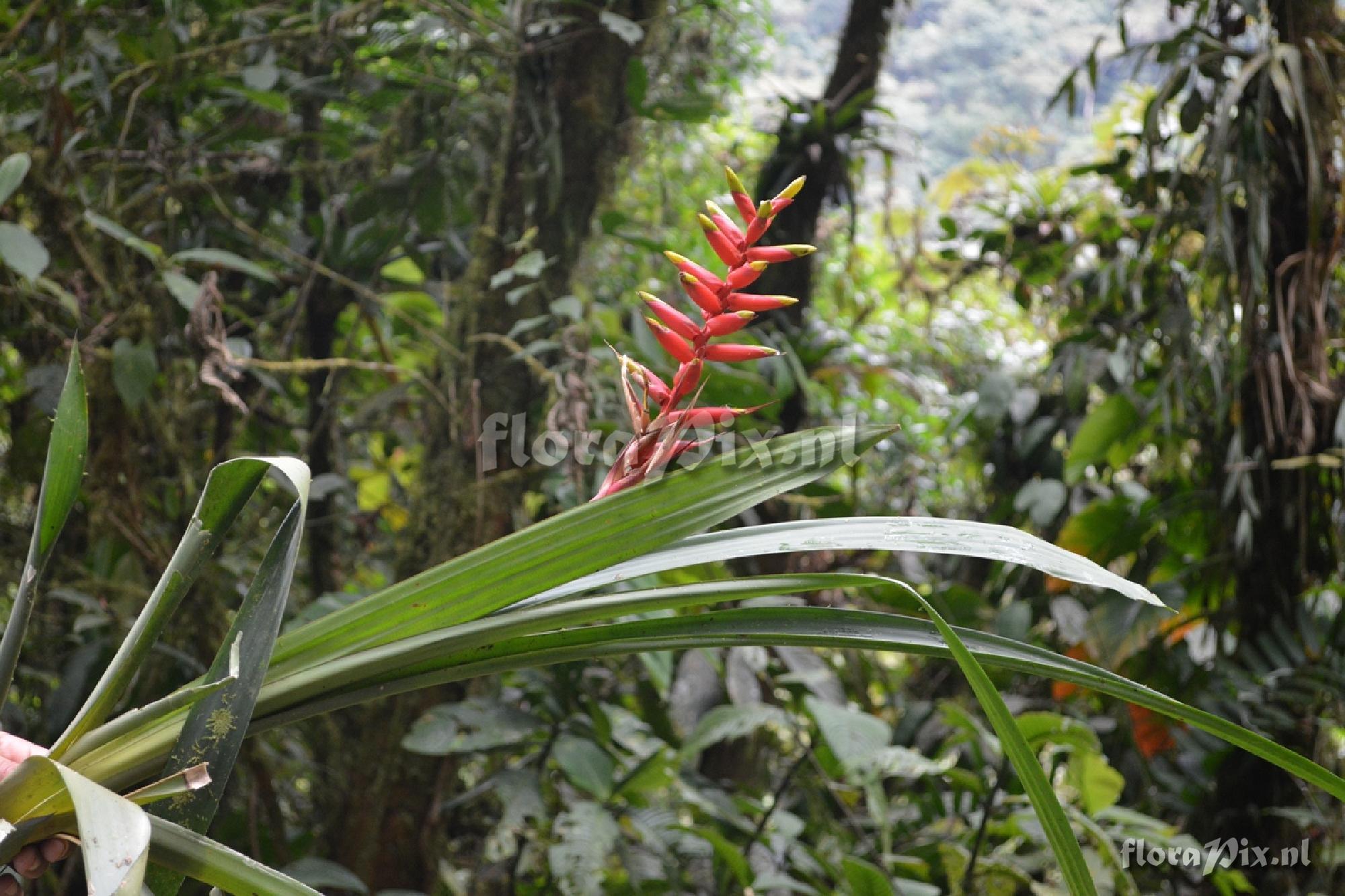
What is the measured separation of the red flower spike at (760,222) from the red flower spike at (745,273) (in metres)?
0.01

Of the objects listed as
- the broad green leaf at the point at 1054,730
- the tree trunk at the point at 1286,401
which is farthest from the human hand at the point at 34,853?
the tree trunk at the point at 1286,401

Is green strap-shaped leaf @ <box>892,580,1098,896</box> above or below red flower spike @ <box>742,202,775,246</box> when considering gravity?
below

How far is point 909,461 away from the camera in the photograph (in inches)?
101

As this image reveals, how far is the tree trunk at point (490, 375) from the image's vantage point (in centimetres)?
118

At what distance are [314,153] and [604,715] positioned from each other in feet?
3.61

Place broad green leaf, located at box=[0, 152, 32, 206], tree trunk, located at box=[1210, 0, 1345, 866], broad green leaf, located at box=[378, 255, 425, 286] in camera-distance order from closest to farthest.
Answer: broad green leaf, located at box=[0, 152, 32, 206]
tree trunk, located at box=[1210, 0, 1345, 866]
broad green leaf, located at box=[378, 255, 425, 286]

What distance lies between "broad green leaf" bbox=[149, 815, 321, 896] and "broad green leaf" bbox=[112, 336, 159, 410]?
0.82 metres

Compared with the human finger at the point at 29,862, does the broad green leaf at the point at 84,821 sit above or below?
above

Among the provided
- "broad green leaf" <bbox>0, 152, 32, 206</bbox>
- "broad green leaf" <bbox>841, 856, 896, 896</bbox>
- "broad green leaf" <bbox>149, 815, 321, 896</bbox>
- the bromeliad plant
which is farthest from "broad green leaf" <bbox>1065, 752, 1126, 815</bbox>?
"broad green leaf" <bbox>0, 152, 32, 206</bbox>

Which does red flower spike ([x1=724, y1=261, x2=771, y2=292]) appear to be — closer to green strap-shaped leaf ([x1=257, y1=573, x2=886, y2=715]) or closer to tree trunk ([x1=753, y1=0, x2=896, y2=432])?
green strap-shaped leaf ([x1=257, y1=573, x2=886, y2=715])

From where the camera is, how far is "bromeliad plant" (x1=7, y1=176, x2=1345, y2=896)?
0.42 metres

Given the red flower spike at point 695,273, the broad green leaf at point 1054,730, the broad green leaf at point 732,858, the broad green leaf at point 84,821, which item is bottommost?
the broad green leaf at point 732,858

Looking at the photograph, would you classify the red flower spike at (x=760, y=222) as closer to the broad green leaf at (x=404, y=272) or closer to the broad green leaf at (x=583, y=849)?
the broad green leaf at (x=583, y=849)

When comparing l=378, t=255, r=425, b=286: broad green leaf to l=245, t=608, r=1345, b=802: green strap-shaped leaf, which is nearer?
l=245, t=608, r=1345, b=802: green strap-shaped leaf
